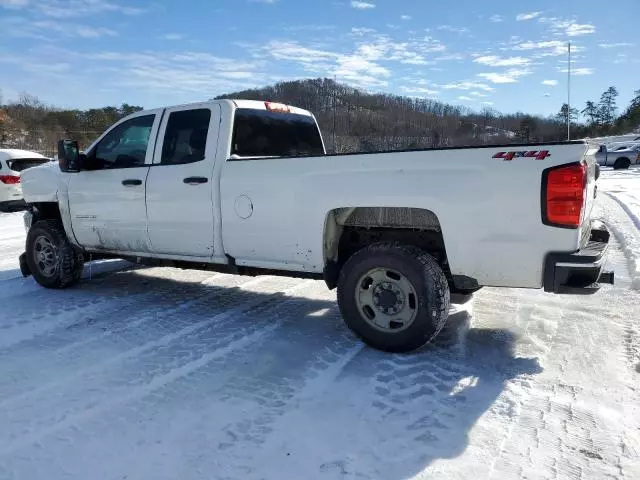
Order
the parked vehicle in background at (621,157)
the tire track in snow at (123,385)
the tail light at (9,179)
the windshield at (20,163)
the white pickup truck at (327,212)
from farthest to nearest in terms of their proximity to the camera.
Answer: the parked vehicle in background at (621,157), the windshield at (20,163), the tail light at (9,179), the white pickup truck at (327,212), the tire track in snow at (123,385)

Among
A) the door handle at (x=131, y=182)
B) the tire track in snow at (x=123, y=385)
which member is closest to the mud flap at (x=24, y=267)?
the door handle at (x=131, y=182)

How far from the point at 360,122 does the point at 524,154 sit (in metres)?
24.1

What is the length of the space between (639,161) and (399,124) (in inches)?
631

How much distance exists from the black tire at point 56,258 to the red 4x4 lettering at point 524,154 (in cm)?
479

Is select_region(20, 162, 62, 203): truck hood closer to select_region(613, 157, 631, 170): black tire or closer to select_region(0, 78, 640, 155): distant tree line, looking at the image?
select_region(0, 78, 640, 155): distant tree line

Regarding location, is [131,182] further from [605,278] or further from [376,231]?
[605,278]

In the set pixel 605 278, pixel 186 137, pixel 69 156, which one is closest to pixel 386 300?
pixel 605 278

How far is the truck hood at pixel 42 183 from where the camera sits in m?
5.91

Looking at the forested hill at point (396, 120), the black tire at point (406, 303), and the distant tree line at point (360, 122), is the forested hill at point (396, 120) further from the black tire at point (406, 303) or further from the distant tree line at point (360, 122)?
the black tire at point (406, 303)

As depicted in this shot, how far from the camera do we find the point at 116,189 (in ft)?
17.5

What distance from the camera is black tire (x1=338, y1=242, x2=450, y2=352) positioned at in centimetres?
372

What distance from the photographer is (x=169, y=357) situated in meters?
3.87

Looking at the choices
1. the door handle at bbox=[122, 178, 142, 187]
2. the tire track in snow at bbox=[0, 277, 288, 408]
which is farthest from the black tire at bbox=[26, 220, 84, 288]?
the door handle at bbox=[122, 178, 142, 187]

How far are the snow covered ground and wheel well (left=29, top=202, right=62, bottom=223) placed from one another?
1.29 meters
